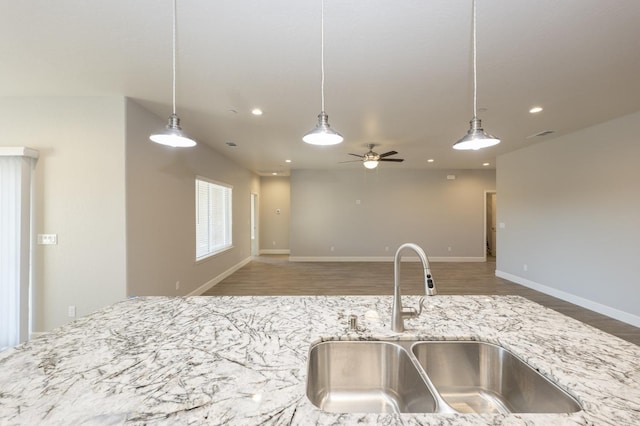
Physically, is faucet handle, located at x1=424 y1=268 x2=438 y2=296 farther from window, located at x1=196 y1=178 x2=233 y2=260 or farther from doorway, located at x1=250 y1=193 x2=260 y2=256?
doorway, located at x1=250 y1=193 x2=260 y2=256

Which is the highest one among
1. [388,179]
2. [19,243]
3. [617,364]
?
[388,179]

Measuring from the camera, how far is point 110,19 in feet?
5.49

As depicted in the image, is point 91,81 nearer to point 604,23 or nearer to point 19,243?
point 19,243

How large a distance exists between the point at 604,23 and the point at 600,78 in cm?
100

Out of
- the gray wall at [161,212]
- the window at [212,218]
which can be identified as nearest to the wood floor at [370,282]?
the window at [212,218]

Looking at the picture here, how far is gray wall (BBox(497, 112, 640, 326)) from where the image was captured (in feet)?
10.8

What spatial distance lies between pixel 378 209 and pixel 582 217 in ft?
13.9

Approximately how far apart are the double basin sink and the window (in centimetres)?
406

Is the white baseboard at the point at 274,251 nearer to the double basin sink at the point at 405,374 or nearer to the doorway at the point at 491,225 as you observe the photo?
the doorway at the point at 491,225

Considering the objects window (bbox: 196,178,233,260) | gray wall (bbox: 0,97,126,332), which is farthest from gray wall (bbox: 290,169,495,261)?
gray wall (bbox: 0,97,126,332)

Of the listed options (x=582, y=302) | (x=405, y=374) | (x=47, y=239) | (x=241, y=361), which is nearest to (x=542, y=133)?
(x=582, y=302)

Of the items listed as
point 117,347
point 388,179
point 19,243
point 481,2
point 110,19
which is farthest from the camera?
point 388,179

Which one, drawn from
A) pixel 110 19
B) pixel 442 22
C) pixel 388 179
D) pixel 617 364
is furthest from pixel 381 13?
pixel 388 179

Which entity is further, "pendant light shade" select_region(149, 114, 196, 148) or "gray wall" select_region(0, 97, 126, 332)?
"gray wall" select_region(0, 97, 126, 332)
